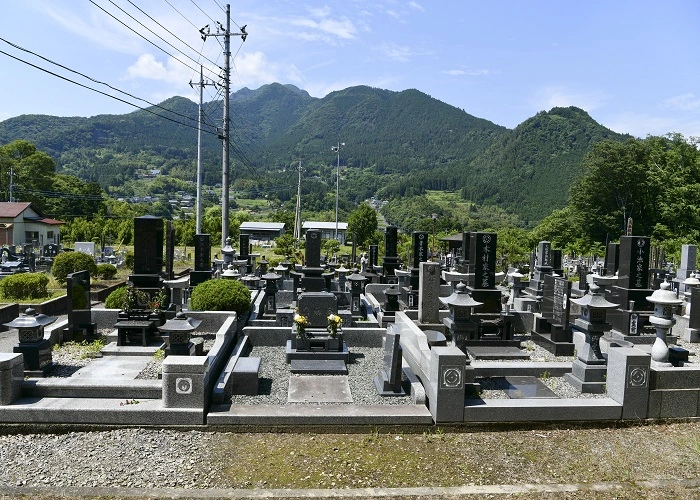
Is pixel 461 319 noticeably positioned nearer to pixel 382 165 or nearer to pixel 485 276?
pixel 485 276

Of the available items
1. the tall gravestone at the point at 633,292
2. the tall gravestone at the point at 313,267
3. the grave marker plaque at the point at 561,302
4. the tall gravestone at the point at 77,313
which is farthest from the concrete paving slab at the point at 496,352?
the tall gravestone at the point at 77,313

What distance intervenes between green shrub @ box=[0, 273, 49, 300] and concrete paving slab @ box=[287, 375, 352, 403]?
12.2 meters

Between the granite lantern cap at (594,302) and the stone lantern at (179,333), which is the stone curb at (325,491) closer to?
the stone lantern at (179,333)

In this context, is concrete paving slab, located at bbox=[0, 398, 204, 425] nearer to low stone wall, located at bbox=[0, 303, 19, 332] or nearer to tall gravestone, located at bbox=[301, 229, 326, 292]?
tall gravestone, located at bbox=[301, 229, 326, 292]

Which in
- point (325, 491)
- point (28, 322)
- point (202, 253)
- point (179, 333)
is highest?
point (202, 253)

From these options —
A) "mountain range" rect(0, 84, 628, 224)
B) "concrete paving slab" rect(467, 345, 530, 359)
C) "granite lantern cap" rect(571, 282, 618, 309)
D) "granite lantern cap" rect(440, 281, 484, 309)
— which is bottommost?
"concrete paving slab" rect(467, 345, 530, 359)

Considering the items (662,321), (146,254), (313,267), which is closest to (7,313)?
(146,254)

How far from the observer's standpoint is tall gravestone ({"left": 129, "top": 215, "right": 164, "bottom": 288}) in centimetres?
1190

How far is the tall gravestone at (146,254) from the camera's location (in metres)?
11.9

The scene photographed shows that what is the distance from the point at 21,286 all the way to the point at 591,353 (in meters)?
17.5

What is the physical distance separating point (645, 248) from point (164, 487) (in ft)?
45.0

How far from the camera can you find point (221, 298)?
1281cm

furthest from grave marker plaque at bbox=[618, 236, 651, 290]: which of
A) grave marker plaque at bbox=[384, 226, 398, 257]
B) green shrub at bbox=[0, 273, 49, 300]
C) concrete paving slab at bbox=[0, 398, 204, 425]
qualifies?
green shrub at bbox=[0, 273, 49, 300]

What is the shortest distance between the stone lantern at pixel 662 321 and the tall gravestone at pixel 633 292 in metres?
5.09
